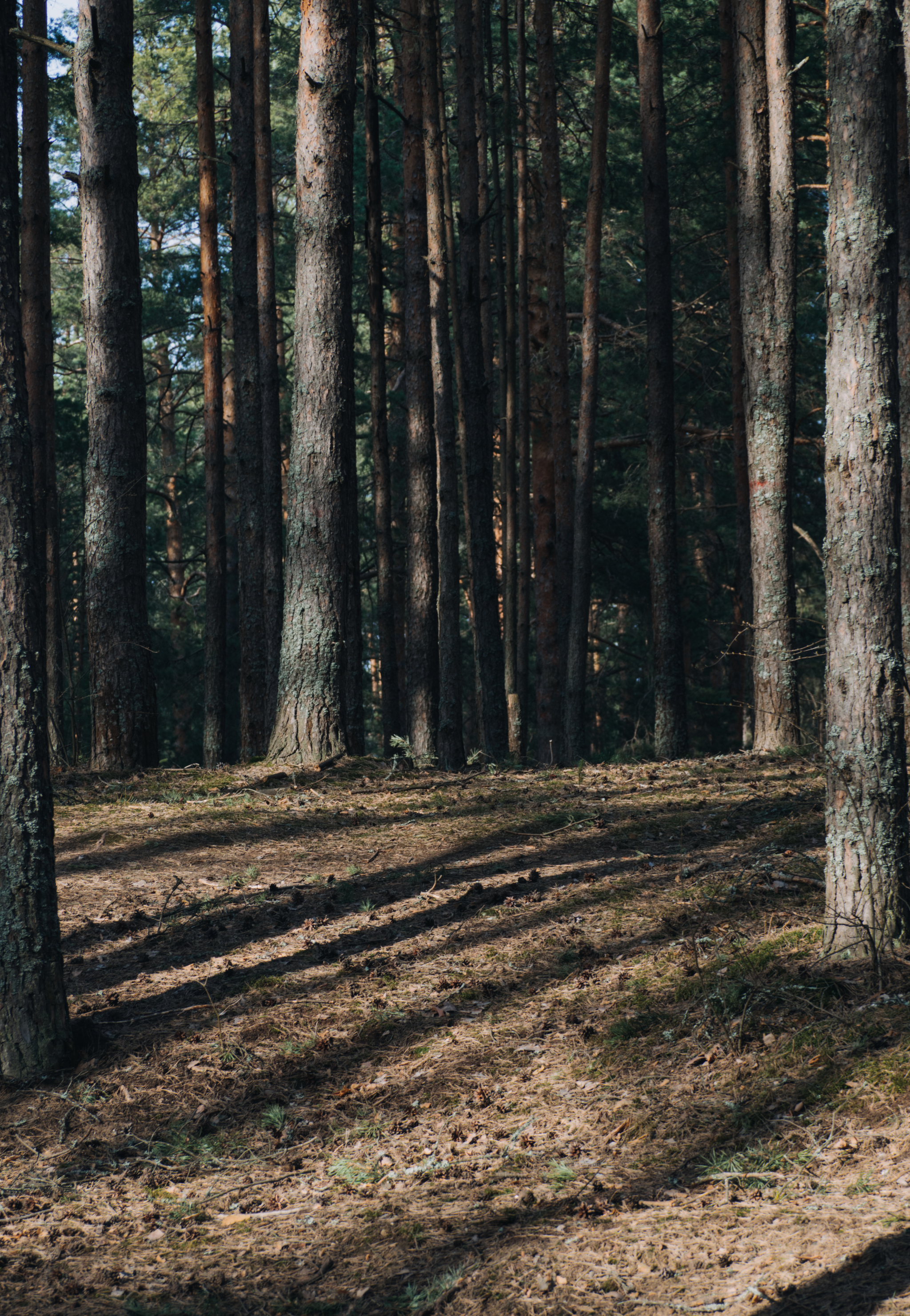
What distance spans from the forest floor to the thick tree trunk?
27.4ft

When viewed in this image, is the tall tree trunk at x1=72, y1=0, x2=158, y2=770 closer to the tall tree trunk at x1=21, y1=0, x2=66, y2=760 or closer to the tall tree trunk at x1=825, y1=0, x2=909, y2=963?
the tall tree trunk at x1=21, y1=0, x2=66, y2=760

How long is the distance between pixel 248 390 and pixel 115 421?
18.6 ft

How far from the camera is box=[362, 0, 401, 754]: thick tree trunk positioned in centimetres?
1408

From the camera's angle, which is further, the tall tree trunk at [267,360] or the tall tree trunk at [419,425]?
the tall tree trunk at [267,360]

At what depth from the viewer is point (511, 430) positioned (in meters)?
17.0

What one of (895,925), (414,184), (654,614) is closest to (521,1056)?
(895,925)

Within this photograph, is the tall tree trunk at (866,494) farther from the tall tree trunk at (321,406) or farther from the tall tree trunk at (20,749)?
the tall tree trunk at (321,406)

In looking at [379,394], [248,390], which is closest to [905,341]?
[379,394]

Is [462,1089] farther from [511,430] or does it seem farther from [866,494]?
[511,430]

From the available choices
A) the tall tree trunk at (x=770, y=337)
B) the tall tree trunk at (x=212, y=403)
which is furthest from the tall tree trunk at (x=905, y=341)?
the tall tree trunk at (x=212, y=403)

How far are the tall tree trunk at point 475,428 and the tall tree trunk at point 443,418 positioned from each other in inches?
11.0

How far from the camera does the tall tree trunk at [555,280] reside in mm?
15609

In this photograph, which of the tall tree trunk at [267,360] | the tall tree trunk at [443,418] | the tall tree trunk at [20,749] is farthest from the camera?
the tall tree trunk at [267,360]

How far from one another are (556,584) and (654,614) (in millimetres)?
4998
